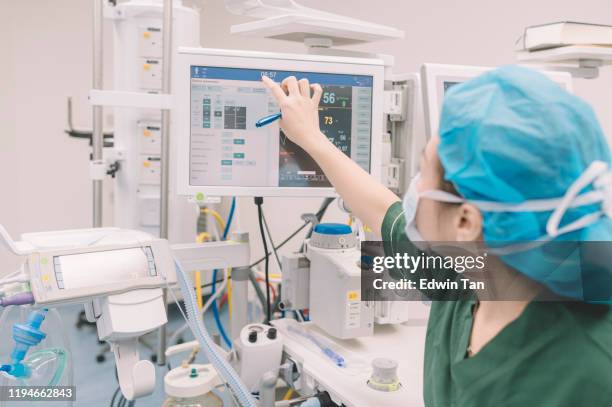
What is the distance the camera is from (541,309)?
2.43 feet

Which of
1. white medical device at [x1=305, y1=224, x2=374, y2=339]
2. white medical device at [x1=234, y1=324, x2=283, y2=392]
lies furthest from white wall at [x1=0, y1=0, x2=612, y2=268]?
white medical device at [x1=234, y1=324, x2=283, y2=392]

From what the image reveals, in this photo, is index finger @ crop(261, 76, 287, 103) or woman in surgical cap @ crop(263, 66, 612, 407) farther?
index finger @ crop(261, 76, 287, 103)

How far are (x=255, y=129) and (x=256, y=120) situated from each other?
0.9 inches

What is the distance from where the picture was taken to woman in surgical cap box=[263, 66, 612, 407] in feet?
2.17

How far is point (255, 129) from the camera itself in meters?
1.37

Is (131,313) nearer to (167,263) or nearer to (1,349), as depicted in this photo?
(167,263)

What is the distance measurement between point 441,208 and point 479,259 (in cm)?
12

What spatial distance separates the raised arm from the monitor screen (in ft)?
0.41

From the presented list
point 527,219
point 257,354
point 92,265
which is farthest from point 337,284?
point 527,219

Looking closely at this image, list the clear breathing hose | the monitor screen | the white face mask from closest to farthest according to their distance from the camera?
1. the white face mask
2. the clear breathing hose
3. the monitor screen

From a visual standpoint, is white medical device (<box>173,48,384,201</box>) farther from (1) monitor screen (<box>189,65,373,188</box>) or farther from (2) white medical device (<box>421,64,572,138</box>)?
(2) white medical device (<box>421,64,572,138</box>)

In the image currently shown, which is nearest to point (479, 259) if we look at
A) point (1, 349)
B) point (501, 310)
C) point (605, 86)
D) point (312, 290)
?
point (501, 310)

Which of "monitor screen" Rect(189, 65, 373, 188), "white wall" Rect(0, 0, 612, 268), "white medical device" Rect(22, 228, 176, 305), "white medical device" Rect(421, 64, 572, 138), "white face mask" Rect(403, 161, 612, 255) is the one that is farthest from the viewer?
"white wall" Rect(0, 0, 612, 268)

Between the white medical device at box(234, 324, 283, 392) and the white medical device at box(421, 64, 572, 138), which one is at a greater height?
the white medical device at box(421, 64, 572, 138)
